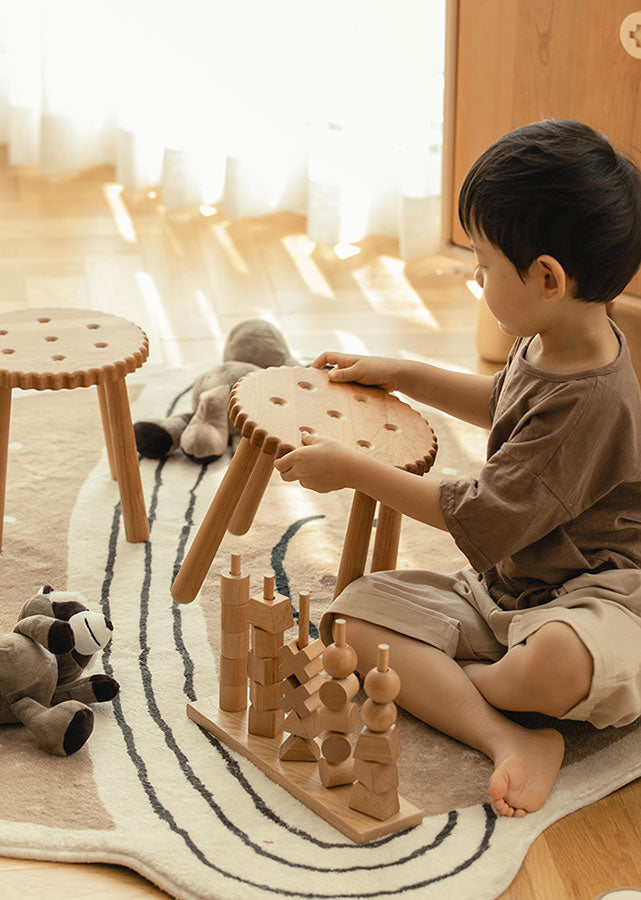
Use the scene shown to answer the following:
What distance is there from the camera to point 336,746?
863mm

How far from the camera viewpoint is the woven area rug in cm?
83

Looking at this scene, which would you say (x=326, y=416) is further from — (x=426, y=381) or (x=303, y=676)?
(x=303, y=676)

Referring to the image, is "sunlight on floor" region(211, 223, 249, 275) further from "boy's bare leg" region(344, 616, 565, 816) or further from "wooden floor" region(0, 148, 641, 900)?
"boy's bare leg" region(344, 616, 565, 816)

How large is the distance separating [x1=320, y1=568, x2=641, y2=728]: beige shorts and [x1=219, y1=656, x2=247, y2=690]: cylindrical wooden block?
11 cm

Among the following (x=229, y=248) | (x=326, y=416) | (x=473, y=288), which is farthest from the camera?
(x=229, y=248)

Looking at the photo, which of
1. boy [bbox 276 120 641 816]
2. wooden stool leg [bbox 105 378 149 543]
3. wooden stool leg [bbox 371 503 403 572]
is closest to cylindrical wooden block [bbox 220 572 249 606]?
boy [bbox 276 120 641 816]

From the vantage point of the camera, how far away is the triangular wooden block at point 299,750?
0.91 m

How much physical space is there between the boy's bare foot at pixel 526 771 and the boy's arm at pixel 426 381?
0.31 metres

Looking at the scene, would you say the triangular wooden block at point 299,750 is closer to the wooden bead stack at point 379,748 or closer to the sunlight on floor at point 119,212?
the wooden bead stack at point 379,748

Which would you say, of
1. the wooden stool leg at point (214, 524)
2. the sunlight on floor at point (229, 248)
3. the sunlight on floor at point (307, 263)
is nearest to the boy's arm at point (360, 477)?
the wooden stool leg at point (214, 524)

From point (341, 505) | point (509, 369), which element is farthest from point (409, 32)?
point (509, 369)

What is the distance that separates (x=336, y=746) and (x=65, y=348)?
0.52m

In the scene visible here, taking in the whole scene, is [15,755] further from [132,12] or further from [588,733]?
[132,12]

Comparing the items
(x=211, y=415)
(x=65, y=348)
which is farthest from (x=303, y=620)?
(x=211, y=415)
